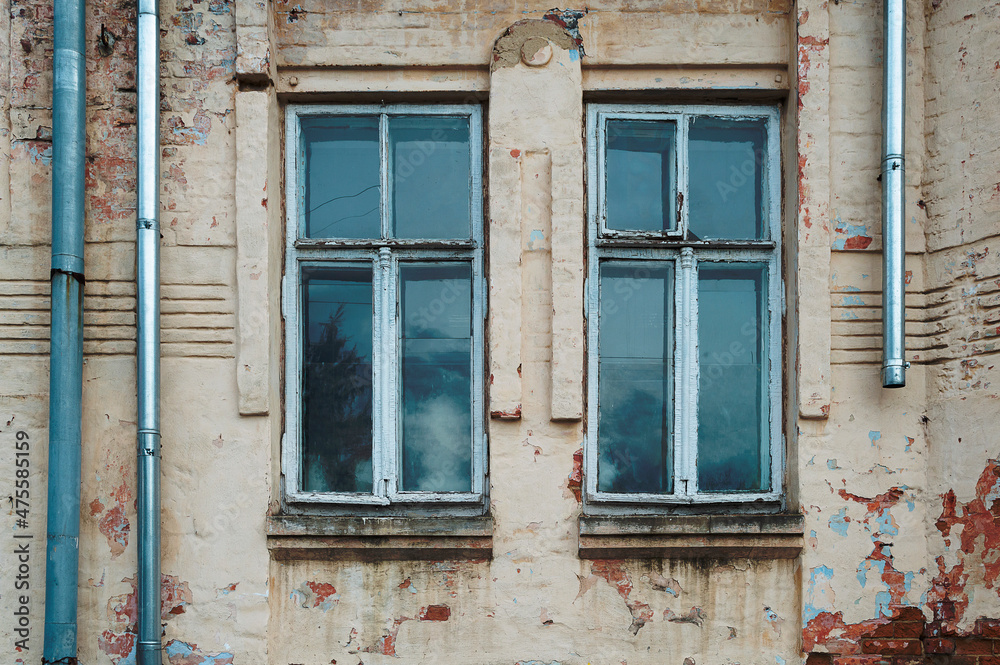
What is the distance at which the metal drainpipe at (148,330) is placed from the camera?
3.76 metres

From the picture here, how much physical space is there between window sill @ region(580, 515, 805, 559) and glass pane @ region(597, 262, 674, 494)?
253mm

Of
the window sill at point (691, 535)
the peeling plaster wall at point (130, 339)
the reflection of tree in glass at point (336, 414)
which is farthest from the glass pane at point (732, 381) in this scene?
the peeling plaster wall at point (130, 339)

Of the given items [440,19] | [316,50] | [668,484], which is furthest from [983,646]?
[316,50]

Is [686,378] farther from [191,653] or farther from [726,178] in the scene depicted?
[191,653]

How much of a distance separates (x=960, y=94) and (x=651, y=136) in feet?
4.36

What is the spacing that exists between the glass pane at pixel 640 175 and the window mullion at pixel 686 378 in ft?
0.78

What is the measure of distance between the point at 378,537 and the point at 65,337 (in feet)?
5.07

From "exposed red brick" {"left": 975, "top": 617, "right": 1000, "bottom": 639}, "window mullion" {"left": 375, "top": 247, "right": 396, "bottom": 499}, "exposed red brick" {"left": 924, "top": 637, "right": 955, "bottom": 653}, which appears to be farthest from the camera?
"window mullion" {"left": 375, "top": 247, "right": 396, "bottom": 499}

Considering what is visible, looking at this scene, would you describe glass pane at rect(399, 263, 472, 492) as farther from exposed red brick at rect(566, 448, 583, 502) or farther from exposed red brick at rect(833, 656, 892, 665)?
exposed red brick at rect(833, 656, 892, 665)

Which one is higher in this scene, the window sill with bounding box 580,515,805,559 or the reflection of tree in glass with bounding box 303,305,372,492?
the reflection of tree in glass with bounding box 303,305,372,492

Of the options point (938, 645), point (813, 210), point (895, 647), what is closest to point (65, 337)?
point (813, 210)

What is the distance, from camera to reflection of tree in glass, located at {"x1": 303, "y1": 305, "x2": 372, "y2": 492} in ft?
13.6

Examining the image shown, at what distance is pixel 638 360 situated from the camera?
421 cm

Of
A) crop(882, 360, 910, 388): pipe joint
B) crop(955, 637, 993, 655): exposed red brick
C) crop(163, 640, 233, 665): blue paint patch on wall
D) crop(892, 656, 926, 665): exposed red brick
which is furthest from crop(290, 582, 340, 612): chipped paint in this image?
crop(955, 637, 993, 655): exposed red brick
